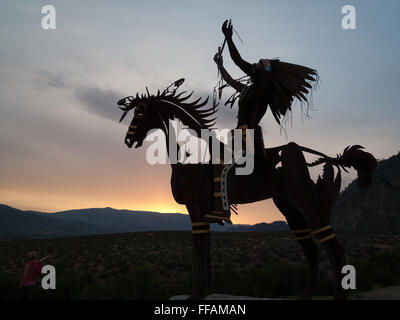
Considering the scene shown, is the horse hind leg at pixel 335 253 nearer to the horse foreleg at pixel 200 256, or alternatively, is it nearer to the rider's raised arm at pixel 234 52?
the horse foreleg at pixel 200 256

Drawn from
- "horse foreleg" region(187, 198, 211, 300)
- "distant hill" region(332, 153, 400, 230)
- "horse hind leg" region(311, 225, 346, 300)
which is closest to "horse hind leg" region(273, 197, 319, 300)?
"horse hind leg" region(311, 225, 346, 300)

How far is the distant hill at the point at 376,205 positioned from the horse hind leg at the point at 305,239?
74.8m

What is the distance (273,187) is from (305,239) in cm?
142

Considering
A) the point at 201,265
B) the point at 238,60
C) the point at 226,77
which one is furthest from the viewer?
the point at 226,77

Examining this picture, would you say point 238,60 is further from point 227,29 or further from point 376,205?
point 376,205

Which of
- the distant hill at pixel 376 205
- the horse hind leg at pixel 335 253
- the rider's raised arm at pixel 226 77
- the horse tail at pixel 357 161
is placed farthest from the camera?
the distant hill at pixel 376 205

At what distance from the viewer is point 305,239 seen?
22.1 feet

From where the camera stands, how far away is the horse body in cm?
602

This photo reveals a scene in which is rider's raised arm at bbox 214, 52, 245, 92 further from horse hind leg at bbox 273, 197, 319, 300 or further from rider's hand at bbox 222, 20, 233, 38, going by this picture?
horse hind leg at bbox 273, 197, 319, 300

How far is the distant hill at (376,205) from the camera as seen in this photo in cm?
7269

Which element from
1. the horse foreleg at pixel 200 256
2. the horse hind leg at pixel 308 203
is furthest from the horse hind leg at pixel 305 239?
the horse foreleg at pixel 200 256

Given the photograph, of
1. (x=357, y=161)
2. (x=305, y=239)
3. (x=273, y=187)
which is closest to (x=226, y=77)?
(x=273, y=187)

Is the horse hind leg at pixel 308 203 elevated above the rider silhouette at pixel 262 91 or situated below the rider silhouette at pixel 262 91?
below
